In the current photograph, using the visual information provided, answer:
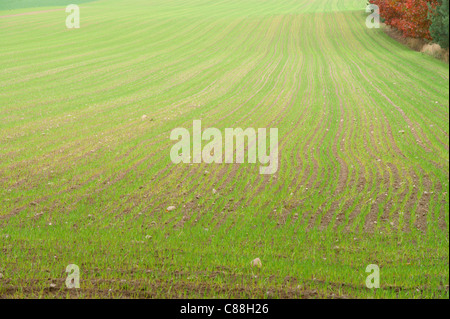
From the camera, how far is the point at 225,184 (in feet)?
38.7

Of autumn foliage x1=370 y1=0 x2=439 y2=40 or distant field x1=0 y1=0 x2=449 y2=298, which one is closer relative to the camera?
distant field x1=0 y1=0 x2=449 y2=298

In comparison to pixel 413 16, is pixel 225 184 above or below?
below

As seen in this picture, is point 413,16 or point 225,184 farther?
point 413,16

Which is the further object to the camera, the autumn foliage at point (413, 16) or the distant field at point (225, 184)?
the autumn foliage at point (413, 16)

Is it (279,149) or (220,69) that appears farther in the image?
(220,69)

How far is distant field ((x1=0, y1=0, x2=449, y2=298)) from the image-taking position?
22.8 ft

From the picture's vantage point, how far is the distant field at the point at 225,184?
22.8ft

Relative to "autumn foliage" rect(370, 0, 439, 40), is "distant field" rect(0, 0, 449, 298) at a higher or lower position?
lower
